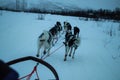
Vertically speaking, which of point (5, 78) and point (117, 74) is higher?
point (5, 78)

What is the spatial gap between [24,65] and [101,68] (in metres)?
1.61

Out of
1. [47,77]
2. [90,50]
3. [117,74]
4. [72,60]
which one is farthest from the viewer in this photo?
[90,50]

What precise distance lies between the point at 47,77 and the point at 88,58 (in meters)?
1.65

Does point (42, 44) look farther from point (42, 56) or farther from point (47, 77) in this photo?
point (47, 77)

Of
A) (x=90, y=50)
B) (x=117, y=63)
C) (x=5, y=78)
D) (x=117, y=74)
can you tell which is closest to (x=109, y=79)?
(x=117, y=74)

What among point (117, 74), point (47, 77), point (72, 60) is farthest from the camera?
point (72, 60)

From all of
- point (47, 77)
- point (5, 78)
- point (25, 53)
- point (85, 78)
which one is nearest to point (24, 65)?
point (47, 77)

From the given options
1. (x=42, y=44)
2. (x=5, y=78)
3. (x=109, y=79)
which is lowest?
(x=109, y=79)

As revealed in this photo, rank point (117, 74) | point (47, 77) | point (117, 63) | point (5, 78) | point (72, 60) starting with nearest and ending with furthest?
point (5, 78)
point (47, 77)
point (117, 74)
point (117, 63)
point (72, 60)

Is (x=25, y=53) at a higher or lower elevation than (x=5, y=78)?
lower

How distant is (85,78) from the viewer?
2910 mm

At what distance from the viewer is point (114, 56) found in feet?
13.6

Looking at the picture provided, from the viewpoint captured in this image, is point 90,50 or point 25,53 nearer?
point 25,53

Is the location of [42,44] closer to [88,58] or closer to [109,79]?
[88,58]
